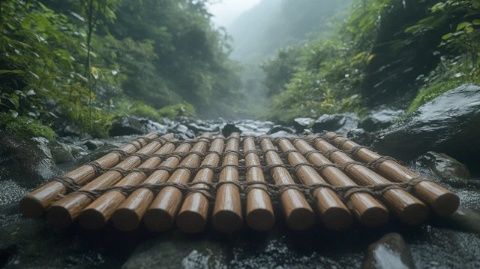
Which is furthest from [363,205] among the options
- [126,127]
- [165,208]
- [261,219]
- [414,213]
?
[126,127]

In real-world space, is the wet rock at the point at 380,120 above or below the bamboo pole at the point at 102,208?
above

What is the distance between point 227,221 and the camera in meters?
2.14

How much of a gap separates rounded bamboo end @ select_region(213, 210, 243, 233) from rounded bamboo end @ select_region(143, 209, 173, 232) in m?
0.29

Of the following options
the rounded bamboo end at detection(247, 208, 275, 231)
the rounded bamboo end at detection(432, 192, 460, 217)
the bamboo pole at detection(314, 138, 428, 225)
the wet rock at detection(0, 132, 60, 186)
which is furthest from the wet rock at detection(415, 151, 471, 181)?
the wet rock at detection(0, 132, 60, 186)

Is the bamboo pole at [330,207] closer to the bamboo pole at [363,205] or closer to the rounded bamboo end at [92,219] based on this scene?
the bamboo pole at [363,205]

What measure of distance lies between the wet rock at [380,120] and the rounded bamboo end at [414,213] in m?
3.00

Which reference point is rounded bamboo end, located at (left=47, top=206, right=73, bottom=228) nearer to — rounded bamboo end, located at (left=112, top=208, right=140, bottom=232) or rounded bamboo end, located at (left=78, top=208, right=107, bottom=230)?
rounded bamboo end, located at (left=78, top=208, right=107, bottom=230)

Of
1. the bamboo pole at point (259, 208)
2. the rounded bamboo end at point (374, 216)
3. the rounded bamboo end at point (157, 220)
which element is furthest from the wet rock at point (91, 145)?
the rounded bamboo end at point (374, 216)

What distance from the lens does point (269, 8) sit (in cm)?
7650

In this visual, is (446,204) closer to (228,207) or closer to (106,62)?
Result: (228,207)

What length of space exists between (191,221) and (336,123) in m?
4.66

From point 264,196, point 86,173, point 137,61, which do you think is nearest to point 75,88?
point 86,173

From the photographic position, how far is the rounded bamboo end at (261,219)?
2.14 m

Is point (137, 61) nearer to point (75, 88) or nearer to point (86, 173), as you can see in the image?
point (75, 88)
